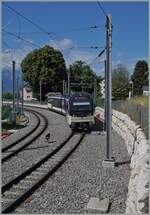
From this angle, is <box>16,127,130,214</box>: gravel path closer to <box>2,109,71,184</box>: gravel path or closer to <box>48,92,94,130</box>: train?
<box>2,109,71,184</box>: gravel path

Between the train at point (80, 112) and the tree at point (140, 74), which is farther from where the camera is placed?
the tree at point (140, 74)

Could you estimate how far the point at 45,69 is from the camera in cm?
8800

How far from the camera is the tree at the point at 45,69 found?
87.8 meters

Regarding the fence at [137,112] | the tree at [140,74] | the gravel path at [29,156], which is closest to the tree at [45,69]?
the tree at [140,74]

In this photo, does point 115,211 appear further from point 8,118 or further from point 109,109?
point 8,118

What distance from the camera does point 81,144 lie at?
2516 cm

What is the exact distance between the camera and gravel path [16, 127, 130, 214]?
1164 cm

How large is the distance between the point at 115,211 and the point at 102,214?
27.2 inches

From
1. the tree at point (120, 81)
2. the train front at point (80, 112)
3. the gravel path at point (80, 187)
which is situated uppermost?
the tree at point (120, 81)

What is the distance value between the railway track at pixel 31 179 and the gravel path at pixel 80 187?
0.67 ft

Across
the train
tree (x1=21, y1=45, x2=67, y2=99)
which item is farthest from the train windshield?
tree (x1=21, y1=45, x2=67, y2=99)

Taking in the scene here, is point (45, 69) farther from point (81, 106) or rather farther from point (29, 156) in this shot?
point (29, 156)

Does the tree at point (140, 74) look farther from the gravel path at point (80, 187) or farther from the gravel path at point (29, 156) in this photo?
the gravel path at point (80, 187)

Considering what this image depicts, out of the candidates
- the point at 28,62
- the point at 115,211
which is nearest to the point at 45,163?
the point at 115,211
